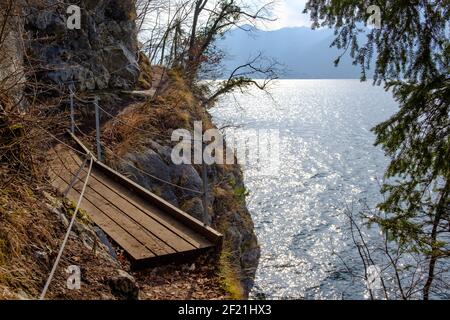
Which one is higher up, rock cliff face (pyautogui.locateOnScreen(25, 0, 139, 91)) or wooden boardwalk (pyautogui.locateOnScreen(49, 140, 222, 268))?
rock cliff face (pyautogui.locateOnScreen(25, 0, 139, 91))

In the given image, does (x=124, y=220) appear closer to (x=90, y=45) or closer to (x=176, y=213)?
(x=176, y=213)

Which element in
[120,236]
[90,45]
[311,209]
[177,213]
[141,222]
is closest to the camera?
[120,236]

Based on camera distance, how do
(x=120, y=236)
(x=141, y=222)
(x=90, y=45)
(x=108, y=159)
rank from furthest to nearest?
(x=90, y=45) < (x=108, y=159) < (x=141, y=222) < (x=120, y=236)

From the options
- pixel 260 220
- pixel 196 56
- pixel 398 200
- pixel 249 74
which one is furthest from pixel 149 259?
pixel 260 220

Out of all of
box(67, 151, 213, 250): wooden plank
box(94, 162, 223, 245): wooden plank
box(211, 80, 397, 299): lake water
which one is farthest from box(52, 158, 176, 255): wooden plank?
box(211, 80, 397, 299): lake water

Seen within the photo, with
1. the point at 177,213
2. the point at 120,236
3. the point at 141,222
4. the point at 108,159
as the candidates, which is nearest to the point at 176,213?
the point at 177,213

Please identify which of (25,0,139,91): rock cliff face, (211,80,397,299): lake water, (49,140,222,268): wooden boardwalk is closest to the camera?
(49,140,222,268): wooden boardwalk

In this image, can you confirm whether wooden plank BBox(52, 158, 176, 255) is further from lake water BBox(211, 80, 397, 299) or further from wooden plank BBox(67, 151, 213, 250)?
lake water BBox(211, 80, 397, 299)

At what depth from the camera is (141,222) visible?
204 inches

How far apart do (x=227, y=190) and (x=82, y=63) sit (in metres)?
5.90

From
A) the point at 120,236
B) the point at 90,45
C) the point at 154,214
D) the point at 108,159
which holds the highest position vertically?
the point at 90,45

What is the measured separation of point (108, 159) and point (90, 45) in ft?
15.0

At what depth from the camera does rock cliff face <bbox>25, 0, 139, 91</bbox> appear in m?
9.64

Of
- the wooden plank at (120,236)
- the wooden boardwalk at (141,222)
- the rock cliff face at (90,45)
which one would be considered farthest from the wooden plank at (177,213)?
the rock cliff face at (90,45)
